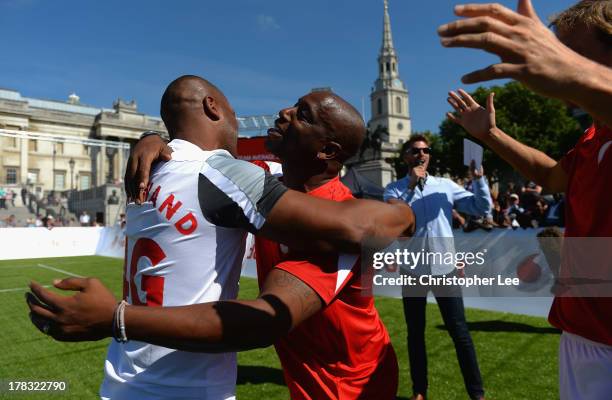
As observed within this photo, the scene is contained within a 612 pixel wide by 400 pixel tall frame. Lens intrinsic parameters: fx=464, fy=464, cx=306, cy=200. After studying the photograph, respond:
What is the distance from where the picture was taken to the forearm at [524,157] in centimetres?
255

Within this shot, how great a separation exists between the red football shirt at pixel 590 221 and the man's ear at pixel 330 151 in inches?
42.6

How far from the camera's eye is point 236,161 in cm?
171

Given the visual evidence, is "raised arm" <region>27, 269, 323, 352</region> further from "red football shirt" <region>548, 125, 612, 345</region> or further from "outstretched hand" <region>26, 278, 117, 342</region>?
"red football shirt" <region>548, 125, 612, 345</region>

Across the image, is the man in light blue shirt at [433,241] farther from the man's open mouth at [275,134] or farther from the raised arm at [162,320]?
the raised arm at [162,320]

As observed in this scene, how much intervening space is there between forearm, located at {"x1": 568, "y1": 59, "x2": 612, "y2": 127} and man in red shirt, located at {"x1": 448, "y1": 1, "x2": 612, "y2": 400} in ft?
2.12

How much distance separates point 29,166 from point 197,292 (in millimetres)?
67040

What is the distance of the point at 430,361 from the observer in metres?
5.99

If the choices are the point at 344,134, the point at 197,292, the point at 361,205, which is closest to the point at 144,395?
the point at 197,292

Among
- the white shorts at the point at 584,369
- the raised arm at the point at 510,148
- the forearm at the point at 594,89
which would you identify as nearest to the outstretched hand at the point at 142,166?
the forearm at the point at 594,89

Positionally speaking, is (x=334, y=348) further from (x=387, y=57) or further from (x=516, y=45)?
(x=387, y=57)

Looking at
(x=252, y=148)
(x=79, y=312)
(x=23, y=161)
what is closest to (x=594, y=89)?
(x=79, y=312)

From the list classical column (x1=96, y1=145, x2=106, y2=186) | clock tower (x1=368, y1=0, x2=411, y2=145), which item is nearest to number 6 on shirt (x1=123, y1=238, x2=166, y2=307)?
classical column (x1=96, y1=145, x2=106, y2=186)

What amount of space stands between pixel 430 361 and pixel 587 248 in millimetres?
4418

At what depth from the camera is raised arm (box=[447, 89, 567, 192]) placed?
2.50m
